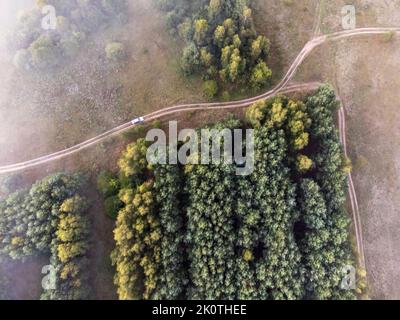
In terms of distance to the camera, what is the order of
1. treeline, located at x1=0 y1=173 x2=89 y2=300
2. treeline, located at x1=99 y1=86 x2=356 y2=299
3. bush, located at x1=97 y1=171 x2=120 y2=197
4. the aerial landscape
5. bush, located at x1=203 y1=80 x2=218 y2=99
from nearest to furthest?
treeline, located at x1=99 y1=86 x2=356 y2=299 → treeline, located at x1=0 y1=173 x2=89 y2=300 → the aerial landscape → bush, located at x1=97 y1=171 x2=120 y2=197 → bush, located at x1=203 y1=80 x2=218 y2=99

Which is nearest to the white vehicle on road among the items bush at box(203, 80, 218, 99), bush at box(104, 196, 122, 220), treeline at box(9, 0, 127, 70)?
bush at box(203, 80, 218, 99)

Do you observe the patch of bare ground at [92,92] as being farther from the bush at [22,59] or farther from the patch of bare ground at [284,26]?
the patch of bare ground at [284,26]

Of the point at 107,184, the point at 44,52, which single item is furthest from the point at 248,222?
the point at 44,52

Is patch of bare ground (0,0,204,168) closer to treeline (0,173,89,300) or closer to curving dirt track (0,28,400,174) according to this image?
curving dirt track (0,28,400,174)

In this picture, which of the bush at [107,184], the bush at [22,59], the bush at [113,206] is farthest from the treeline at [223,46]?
the bush at [22,59]

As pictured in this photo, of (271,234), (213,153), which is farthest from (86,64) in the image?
(271,234)
